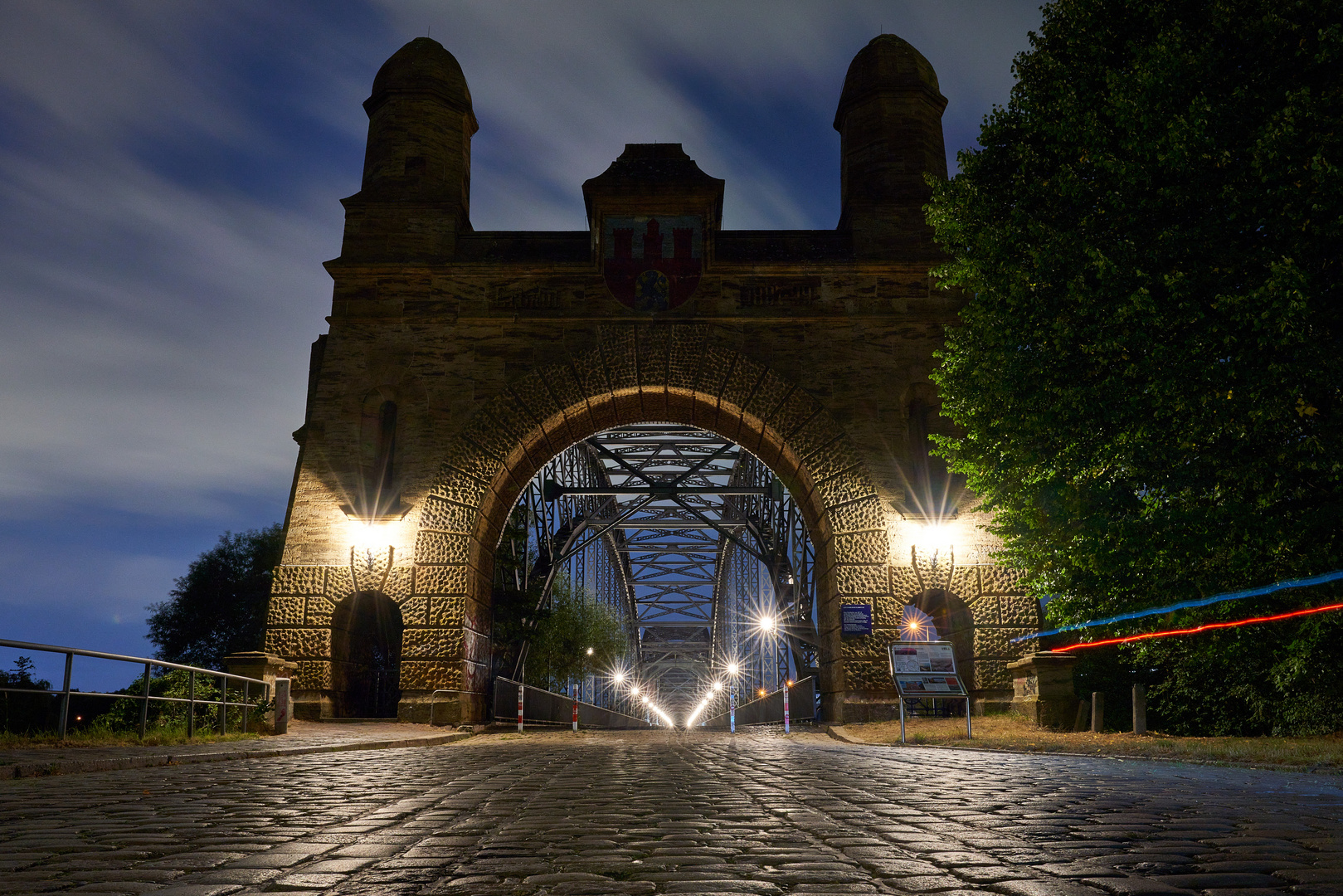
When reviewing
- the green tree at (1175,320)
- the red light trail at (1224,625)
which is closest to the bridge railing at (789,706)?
the green tree at (1175,320)

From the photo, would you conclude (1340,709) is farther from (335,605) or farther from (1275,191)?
(335,605)

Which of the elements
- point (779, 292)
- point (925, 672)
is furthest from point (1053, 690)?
point (779, 292)

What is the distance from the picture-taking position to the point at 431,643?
17.7 m

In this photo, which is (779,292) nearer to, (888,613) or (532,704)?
(888,613)

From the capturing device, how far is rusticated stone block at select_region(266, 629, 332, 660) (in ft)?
57.8

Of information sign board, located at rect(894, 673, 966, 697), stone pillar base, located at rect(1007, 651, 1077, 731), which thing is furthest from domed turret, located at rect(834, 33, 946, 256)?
information sign board, located at rect(894, 673, 966, 697)

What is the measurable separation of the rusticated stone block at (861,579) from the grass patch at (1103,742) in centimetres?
231

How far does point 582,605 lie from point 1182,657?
26533 millimetres

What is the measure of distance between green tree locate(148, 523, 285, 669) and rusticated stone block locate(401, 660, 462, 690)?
15393mm

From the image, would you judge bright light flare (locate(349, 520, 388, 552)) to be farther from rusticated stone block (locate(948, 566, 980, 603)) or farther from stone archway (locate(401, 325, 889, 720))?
rusticated stone block (locate(948, 566, 980, 603))

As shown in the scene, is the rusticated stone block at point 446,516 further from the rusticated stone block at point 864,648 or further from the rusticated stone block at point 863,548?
the rusticated stone block at point 864,648

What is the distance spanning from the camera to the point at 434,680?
57.6 ft

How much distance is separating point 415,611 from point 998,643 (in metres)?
10.5

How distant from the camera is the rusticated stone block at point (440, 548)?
1811 centimetres
